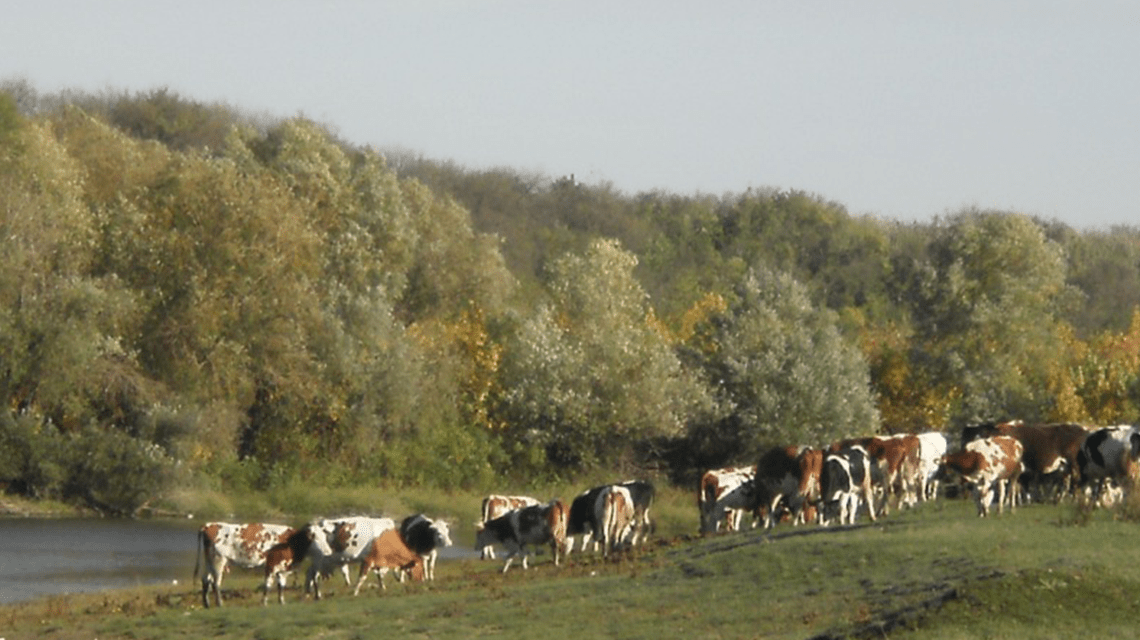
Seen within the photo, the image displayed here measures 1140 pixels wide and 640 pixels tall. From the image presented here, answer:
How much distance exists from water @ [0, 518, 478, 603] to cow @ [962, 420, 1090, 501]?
14.9 metres

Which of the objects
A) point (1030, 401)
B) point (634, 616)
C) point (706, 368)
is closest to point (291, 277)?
point (706, 368)

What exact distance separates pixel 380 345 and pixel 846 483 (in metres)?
34.9

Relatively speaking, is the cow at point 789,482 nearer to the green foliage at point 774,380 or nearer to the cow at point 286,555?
the cow at point 286,555

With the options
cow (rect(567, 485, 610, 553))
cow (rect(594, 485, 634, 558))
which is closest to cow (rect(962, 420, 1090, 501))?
cow (rect(594, 485, 634, 558))

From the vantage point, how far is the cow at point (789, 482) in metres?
41.0

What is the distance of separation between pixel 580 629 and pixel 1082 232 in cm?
14534

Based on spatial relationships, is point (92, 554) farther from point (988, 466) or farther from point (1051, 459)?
point (1051, 459)

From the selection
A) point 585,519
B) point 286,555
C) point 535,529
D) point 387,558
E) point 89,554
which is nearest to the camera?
point 286,555

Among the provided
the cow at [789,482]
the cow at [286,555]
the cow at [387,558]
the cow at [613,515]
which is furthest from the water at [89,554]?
the cow at [789,482]

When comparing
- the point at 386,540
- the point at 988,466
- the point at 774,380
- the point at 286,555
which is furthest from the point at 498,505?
the point at 774,380

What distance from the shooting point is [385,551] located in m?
35.8

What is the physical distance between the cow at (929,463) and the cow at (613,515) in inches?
258

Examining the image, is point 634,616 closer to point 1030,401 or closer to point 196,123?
point 1030,401

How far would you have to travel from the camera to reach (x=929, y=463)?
41625 mm
